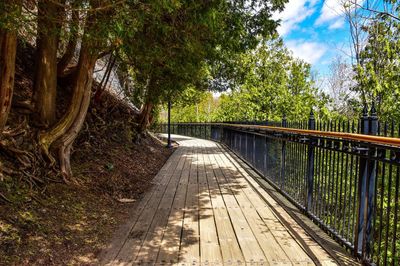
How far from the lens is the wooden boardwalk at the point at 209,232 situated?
3164 millimetres

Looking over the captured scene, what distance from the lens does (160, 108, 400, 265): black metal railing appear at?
107 inches

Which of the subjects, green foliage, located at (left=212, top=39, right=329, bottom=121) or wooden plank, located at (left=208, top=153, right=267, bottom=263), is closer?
wooden plank, located at (left=208, top=153, right=267, bottom=263)

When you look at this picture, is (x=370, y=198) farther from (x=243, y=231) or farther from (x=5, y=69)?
(x=5, y=69)

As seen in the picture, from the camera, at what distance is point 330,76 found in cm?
3055

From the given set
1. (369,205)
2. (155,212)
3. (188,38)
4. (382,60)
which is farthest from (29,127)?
(382,60)

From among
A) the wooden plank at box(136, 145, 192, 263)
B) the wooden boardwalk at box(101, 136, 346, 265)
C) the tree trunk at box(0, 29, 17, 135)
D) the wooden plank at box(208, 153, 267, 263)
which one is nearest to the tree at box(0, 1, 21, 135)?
the tree trunk at box(0, 29, 17, 135)

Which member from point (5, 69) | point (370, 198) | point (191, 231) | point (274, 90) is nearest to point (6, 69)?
point (5, 69)

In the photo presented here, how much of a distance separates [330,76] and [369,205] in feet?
99.9

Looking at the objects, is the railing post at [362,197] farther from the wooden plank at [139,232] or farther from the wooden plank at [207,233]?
the wooden plank at [139,232]

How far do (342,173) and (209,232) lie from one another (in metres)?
1.69

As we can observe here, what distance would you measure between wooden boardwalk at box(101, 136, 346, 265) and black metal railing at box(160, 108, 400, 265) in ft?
1.23

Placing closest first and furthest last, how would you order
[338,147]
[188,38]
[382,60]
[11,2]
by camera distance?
[11,2] < [338,147] < [188,38] < [382,60]

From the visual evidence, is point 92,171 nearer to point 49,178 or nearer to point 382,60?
point 49,178

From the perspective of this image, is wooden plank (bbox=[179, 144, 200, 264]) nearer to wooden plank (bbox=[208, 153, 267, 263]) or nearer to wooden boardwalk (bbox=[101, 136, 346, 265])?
wooden boardwalk (bbox=[101, 136, 346, 265])
